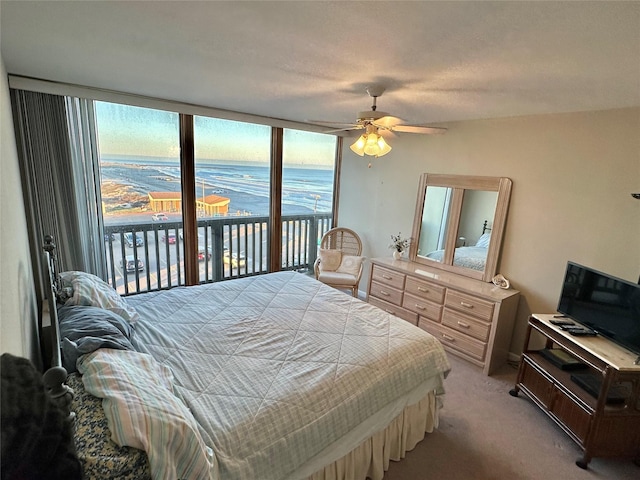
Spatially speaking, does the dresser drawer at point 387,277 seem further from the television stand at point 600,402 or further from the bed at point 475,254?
the television stand at point 600,402

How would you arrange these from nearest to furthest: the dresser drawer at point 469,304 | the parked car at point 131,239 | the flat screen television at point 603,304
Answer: the flat screen television at point 603,304 → the dresser drawer at point 469,304 → the parked car at point 131,239

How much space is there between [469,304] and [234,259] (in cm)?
292

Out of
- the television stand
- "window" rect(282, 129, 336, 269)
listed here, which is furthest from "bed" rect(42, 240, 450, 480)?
"window" rect(282, 129, 336, 269)

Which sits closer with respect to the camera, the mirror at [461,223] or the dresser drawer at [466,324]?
the dresser drawer at [466,324]

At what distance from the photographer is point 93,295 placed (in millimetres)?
1760

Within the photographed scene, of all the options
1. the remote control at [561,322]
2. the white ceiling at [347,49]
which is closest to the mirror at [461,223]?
the remote control at [561,322]

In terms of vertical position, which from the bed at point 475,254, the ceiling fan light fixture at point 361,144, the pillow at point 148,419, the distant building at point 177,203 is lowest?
the pillow at point 148,419

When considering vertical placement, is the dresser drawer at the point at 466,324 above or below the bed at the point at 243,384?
below

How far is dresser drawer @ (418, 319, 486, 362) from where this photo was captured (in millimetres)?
2889

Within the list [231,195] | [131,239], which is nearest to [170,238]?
[131,239]

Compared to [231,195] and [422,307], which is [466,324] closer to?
[422,307]

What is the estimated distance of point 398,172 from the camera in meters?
3.90

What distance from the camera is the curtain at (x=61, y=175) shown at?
96.7 inches

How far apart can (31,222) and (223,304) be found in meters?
1.65
